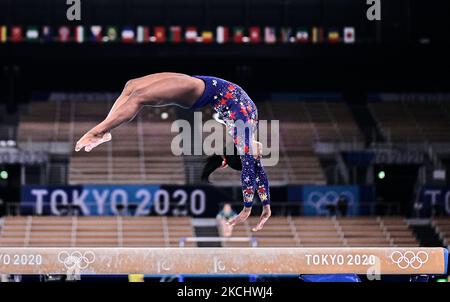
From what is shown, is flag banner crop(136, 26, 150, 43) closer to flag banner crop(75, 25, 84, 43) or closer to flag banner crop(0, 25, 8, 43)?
flag banner crop(75, 25, 84, 43)

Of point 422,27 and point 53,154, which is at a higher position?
point 422,27

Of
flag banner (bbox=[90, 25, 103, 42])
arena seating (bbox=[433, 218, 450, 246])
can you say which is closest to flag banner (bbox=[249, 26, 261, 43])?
flag banner (bbox=[90, 25, 103, 42])

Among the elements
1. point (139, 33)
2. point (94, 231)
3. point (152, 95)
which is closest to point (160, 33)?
point (139, 33)

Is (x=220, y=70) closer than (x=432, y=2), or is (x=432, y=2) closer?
(x=432, y=2)

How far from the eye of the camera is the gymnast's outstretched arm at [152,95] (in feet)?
31.7

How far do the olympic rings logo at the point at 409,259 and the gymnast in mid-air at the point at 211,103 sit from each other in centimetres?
150

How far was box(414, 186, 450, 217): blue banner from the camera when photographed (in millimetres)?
→ 21969

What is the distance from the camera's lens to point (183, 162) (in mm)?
22656

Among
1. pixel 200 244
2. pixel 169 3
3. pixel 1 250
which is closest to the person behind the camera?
pixel 1 250

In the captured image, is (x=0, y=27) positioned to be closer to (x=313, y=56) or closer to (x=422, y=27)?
(x=313, y=56)

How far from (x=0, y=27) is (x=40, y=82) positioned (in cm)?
377

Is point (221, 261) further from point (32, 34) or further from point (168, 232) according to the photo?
point (32, 34)

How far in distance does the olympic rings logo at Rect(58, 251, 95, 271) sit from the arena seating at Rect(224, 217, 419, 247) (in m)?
9.75
